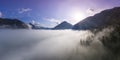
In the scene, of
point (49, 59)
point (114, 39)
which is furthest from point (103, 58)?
point (49, 59)

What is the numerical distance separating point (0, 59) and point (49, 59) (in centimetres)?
884

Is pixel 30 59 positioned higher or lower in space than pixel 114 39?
lower

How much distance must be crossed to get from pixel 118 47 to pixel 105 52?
1738 mm

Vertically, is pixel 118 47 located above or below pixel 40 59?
above

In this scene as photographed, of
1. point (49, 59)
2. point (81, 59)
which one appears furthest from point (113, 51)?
point (49, 59)

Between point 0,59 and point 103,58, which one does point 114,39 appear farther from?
point 0,59

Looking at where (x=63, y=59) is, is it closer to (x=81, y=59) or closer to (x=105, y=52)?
(x=81, y=59)

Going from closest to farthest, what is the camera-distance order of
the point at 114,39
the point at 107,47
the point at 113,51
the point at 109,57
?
the point at 109,57
the point at 113,51
the point at 107,47
the point at 114,39

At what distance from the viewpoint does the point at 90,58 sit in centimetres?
1571

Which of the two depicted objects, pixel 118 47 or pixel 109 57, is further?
pixel 118 47

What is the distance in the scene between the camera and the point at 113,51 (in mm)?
15703

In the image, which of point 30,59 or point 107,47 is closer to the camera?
point 107,47

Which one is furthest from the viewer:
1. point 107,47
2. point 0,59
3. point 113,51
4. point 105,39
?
point 0,59

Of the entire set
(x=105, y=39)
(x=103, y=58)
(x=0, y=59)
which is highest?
(x=105, y=39)
